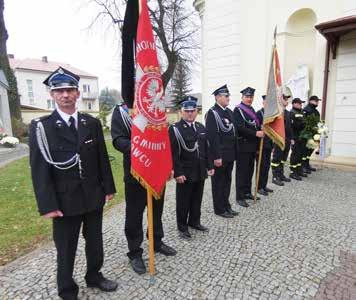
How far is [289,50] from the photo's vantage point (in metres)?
10.6

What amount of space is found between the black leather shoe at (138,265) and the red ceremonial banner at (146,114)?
2.76 feet

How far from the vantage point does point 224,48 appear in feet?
40.1

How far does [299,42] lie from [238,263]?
969cm

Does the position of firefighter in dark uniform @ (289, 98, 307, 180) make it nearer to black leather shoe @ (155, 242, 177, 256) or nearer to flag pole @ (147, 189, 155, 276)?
black leather shoe @ (155, 242, 177, 256)

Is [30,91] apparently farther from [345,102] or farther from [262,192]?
[262,192]

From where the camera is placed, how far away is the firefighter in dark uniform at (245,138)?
17.8ft

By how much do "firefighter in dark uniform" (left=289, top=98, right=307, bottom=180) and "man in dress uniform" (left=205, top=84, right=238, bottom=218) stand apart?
3.19 metres

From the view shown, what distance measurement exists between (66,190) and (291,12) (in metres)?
10.5

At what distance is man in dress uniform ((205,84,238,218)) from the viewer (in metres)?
4.55

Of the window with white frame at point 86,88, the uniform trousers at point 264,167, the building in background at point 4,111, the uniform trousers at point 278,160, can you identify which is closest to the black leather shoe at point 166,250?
the uniform trousers at point 264,167

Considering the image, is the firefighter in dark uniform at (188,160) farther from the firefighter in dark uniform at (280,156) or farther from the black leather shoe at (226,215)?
the firefighter in dark uniform at (280,156)

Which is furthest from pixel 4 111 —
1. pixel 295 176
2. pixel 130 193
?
pixel 130 193

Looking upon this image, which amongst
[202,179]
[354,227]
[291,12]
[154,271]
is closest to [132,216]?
[154,271]

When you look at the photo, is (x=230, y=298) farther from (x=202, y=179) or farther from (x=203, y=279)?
(x=202, y=179)
